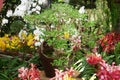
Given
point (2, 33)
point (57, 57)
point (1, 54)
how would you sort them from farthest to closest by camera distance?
point (2, 33) → point (1, 54) → point (57, 57)

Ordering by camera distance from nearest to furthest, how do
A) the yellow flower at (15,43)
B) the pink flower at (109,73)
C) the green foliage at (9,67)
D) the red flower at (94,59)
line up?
the pink flower at (109,73) → the red flower at (94,59) → the green foliage at (9,67) → the yellow flower at (15,43)

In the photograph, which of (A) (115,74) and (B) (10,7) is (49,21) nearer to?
(A) (115,74)

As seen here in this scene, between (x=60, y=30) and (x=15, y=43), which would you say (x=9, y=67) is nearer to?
(x=15, y=43)

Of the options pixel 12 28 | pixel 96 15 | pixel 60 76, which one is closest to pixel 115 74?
pixel 60 76

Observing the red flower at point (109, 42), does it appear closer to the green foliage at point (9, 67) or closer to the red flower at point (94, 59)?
the red flower at point (94, 59)

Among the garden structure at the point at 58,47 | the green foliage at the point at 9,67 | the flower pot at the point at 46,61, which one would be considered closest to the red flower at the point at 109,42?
the garden structure at the point at 58,47

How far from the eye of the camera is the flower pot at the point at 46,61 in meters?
4.86

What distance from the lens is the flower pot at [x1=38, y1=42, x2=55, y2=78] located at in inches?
191

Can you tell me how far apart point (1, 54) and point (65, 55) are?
120cm

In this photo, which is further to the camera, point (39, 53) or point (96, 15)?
point (96, 15)

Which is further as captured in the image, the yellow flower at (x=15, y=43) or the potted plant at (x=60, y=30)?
the yellow flower at (x=15, y=43)

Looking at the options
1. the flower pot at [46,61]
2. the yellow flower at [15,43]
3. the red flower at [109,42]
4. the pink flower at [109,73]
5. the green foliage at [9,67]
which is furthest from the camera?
the yellow flower at [15,43]

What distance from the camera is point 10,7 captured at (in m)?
6.52

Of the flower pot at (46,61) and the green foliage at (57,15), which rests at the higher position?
the green foliage at (57,15)
